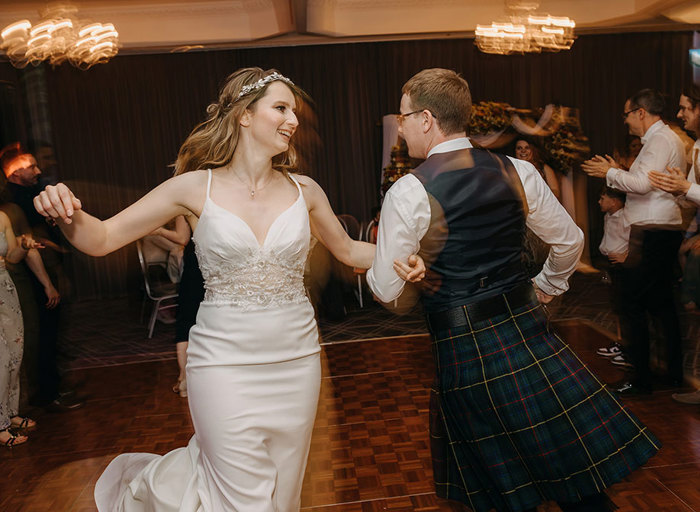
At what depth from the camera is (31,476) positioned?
2.90 metres

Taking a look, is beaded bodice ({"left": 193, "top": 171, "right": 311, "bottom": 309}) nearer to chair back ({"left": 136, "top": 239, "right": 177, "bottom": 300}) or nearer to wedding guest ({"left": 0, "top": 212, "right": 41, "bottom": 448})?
wedding guest ({"left": 0, "top": 212, "right": 41, "bottom": 448})

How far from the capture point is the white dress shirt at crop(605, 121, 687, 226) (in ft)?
10.9

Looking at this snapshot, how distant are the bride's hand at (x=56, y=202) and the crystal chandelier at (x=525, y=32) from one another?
7206mm

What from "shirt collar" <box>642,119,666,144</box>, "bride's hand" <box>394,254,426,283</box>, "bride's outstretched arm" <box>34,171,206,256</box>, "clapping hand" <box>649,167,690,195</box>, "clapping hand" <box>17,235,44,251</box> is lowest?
"clapping hand" <box>17,235,44,251</box>

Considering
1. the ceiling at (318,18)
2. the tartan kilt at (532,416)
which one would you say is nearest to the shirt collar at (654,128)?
the tartan kilt at (532,416)

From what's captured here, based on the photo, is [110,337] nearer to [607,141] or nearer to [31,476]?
[31,476]

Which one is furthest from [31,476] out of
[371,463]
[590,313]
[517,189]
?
[590,313]

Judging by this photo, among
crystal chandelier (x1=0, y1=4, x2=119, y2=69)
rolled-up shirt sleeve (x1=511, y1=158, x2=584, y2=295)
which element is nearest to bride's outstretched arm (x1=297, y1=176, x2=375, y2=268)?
rolled-up shirt sleeve (x1=511, y1=158, x2=584, y2=295)

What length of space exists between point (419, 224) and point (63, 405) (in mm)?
3108

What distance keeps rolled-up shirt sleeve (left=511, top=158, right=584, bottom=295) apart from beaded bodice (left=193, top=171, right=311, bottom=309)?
66 centimetres

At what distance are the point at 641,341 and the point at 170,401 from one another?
2.75m

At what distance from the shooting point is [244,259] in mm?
1787

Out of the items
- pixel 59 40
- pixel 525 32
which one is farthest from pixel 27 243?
pixel 525 32

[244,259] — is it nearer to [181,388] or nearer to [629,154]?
[181,388]
